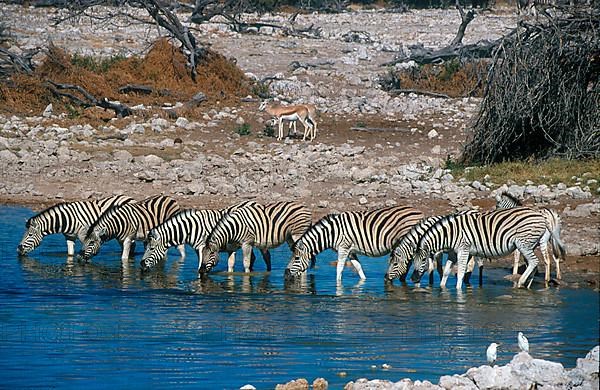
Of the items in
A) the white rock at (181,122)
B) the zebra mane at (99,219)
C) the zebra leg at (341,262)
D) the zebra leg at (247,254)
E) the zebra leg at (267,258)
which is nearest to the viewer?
the zebra leg at (341,262)

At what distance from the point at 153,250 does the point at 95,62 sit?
14.6 m

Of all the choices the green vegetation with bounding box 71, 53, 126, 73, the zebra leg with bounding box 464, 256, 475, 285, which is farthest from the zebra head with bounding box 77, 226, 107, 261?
the green vegetation with bounding box 71, 53, 126, 73

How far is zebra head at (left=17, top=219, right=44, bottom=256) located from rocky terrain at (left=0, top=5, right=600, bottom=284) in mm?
2968

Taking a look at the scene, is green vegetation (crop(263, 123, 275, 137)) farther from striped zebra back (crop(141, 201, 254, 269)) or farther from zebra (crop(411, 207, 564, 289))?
zebra (crop(411, 207, 564, 289))

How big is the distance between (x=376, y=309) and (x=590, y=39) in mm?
8239

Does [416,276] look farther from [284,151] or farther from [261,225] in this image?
[284,151]

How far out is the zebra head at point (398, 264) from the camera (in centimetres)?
1187

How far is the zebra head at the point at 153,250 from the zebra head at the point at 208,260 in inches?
24.0

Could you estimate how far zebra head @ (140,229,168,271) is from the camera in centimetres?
A: 1293

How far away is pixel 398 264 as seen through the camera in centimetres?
1191

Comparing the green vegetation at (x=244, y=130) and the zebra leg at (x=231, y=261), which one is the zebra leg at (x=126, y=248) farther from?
the green vegetation at (x=244, y=130)

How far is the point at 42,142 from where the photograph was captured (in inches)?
801

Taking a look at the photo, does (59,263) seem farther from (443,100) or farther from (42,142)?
(443,100)

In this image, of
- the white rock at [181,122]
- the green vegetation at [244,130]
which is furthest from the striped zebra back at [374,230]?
the white rock at [181,122]
